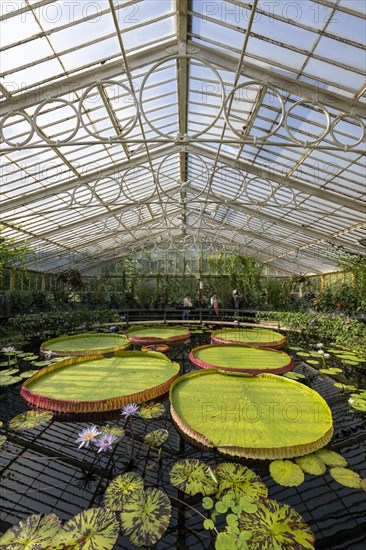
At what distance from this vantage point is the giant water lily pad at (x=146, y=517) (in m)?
1.72

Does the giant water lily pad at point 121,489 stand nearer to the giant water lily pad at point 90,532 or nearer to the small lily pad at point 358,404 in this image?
the giant water lily pad at point 90,532

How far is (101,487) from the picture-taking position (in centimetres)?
222

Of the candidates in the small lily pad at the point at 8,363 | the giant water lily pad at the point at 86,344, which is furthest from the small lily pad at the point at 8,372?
the giant water lily pad at the point at 86,344

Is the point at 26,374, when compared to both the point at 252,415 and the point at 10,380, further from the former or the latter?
the point at 252,415

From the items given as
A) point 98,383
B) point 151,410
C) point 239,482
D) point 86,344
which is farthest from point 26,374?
point 239,482

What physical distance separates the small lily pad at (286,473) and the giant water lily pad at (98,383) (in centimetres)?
186

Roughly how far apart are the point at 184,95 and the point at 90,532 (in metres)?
8.23

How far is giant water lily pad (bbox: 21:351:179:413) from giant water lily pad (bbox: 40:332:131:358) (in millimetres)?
887

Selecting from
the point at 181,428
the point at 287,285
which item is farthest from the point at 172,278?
the point at 181,428

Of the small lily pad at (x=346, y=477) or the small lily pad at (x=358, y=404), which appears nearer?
the small lily pad at (x=346, y=477)

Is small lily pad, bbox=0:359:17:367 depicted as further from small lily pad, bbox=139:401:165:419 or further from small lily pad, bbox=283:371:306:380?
small lily pad, bbox=283:371:306:380

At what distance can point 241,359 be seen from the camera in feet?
19.1

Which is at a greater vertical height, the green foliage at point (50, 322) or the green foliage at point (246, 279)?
the green foliage at point (246, 279)

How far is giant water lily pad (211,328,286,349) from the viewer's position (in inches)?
282
